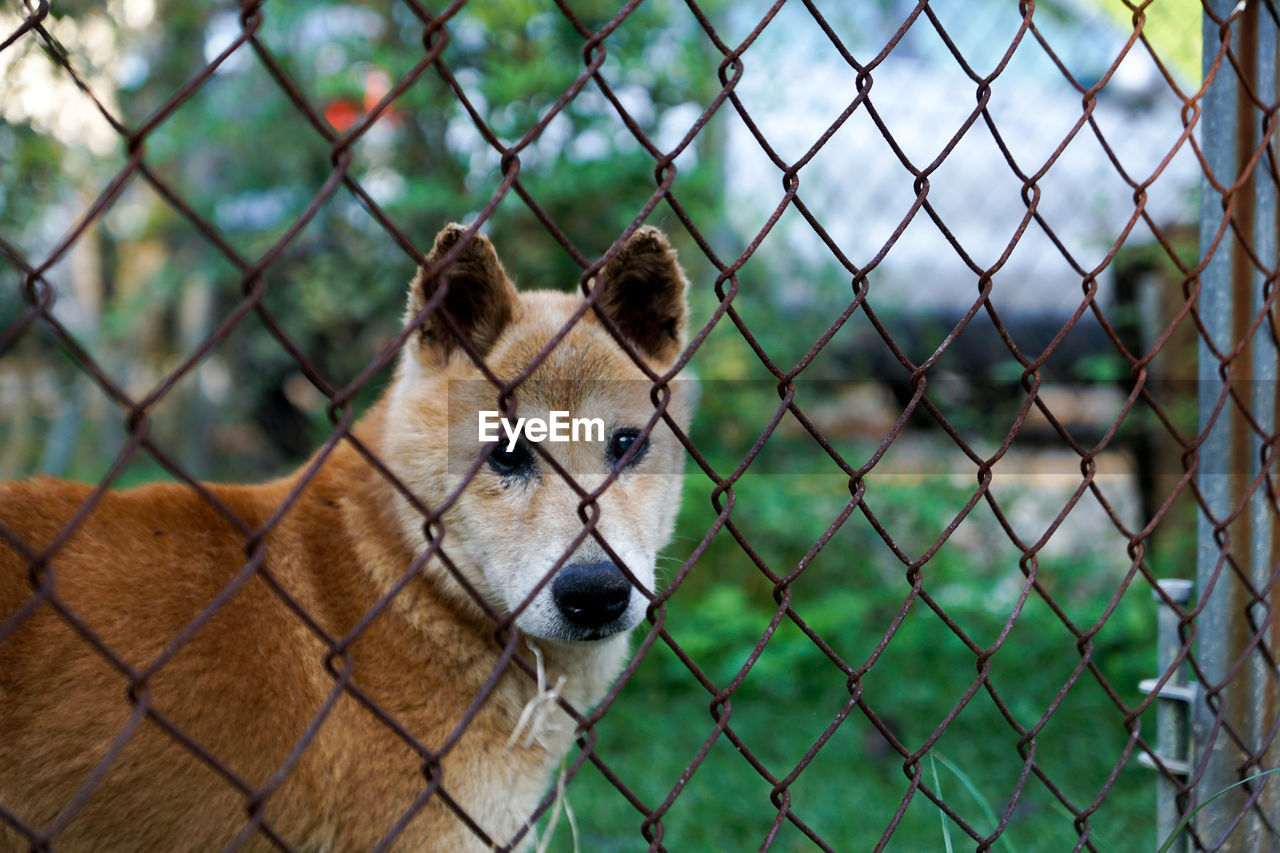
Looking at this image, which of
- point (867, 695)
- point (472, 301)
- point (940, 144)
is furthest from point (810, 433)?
point (940, 144)

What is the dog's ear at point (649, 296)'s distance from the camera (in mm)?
2115

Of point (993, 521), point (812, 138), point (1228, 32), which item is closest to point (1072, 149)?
point (812, 138)

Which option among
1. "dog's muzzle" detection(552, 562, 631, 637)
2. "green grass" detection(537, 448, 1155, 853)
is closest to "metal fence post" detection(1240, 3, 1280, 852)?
"green grass" detection(537, 448, 1155, 853)

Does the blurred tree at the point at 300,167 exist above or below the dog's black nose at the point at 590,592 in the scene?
above

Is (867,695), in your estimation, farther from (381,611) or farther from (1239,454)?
(381,611)

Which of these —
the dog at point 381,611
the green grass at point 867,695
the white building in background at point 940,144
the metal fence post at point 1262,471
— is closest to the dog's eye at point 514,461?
the dog at point 381,611

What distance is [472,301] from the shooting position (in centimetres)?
227

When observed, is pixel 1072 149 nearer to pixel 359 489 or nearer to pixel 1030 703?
pixel 1030 703

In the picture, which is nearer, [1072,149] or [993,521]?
[993,521]

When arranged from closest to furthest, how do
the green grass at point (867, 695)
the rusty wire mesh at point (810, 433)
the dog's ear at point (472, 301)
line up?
1. the rusty wire mesh at point (810, 433)
2. the dog's ear at point (472, 301)
3. the green grass at point (867, 695)

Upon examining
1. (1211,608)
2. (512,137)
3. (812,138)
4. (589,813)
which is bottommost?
(589,813)

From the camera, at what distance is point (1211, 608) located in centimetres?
209

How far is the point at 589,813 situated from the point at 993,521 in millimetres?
2714

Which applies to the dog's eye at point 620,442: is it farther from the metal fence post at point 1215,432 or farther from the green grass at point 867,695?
the metal fence post at point 1215,432
